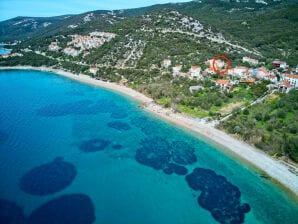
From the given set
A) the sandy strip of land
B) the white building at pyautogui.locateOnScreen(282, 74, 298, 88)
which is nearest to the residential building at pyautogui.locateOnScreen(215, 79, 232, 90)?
the white building at pyautogui.locateOnScreen(282, 74, 298, 88)

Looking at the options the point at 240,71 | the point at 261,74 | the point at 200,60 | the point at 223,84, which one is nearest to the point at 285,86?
the point at 261,74

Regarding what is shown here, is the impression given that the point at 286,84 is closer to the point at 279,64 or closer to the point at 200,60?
the point at 279,64

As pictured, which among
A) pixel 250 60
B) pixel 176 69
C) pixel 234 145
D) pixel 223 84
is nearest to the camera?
pixel 234 145

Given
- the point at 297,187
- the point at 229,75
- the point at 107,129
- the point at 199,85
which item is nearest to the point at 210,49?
the point at 229,75

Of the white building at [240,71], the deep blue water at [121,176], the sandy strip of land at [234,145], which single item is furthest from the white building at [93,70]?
the white building at [240,71]

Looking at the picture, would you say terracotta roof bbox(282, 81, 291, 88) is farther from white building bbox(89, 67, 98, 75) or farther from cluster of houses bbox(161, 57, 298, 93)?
white building bbox(89, 67, 98, 75)

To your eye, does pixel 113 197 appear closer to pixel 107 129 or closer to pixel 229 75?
pixel 107 129
